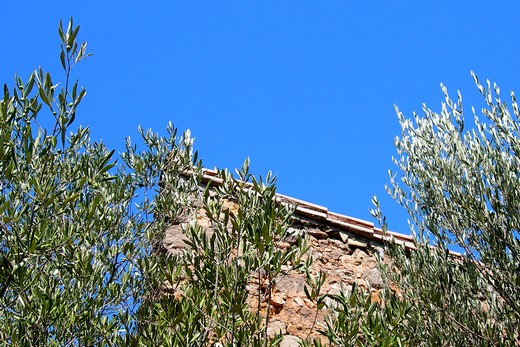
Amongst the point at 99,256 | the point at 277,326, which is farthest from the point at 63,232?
the point at 277,326

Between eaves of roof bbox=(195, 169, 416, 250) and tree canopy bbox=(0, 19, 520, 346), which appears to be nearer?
tree canopy bbox=(0, 19, 520, 346)

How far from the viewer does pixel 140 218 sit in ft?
22.2

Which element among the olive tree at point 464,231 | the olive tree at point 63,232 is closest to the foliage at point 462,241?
the olive tree at point 464,231

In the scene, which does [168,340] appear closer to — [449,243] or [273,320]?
[273,320]

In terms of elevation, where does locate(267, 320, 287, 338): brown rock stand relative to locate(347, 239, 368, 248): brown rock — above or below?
below

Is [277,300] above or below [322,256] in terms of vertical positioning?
below

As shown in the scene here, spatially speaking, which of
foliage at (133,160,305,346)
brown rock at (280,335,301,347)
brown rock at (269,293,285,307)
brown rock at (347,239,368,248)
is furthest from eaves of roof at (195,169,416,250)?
foliage at (133,160,305,346)

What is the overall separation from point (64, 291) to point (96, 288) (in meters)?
0.31

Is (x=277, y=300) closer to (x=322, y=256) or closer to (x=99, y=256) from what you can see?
(x=322, y=256)

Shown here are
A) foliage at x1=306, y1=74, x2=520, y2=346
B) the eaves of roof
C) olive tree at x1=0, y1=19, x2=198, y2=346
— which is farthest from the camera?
the eaves of roof

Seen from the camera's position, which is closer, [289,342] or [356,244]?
[289,342]

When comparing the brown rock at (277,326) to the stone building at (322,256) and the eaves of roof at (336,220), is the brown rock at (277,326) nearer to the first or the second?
the stone building at (322,256)

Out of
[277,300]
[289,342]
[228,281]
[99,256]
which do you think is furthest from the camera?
[277,300]

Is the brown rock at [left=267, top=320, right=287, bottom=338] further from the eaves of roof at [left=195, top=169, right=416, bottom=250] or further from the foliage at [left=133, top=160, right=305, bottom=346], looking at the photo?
the foliage at [left=133, top=160, right=305, bottom=346]
